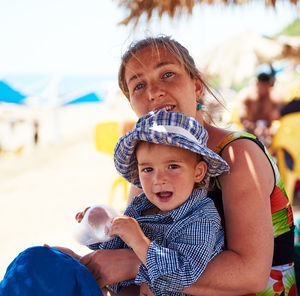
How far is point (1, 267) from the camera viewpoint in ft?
12.9

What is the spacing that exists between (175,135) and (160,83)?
0.49 m

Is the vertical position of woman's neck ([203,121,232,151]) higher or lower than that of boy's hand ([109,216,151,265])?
higher

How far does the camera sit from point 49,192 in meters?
7.70

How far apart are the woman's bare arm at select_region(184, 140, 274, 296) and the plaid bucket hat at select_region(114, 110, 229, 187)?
9 cm

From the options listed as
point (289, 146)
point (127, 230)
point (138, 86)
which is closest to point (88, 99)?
point (289, 146)

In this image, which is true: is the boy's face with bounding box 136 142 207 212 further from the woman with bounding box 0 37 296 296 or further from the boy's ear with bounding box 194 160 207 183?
the woman with bounding box 0 37 296 296

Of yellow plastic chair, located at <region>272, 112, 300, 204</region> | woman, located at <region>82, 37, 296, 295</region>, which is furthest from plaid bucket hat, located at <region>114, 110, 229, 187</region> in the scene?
yellow plastic chair, located at <region>272, 112, 300, 204</region>

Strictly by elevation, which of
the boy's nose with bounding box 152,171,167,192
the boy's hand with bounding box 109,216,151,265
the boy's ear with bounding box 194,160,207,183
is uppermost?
the boy's ear with bounding box 194,160,207,183

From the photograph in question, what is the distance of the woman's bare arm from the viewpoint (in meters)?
1.33

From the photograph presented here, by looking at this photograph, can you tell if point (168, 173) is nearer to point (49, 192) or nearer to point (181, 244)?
point (181, 244)

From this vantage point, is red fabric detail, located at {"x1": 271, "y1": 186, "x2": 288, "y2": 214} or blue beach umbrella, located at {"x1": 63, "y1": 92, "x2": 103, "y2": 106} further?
blue beach umbrella, located at {"x1": 63, "y1": 92, "x2": 103, "y2": 106}

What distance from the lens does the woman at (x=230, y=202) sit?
4.40 feet

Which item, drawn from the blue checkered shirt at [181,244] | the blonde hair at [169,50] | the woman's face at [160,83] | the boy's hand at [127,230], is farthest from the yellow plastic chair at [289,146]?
the boy's hand at [127,230]

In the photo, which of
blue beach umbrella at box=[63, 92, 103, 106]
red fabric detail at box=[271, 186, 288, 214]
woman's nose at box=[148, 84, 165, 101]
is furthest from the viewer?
blue beach umbrella at box=[63, 92, 103, 106]
